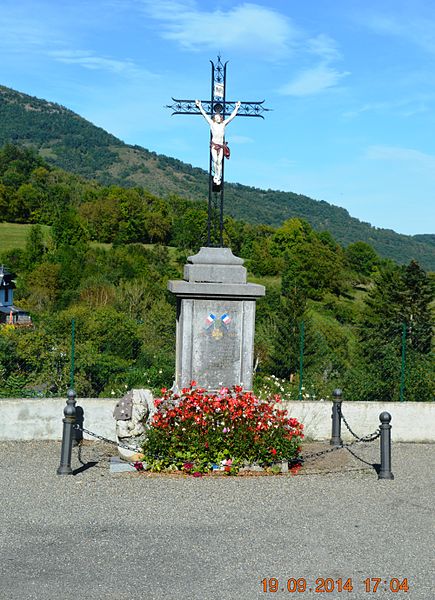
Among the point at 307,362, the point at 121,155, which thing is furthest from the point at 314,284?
the point at 121,155

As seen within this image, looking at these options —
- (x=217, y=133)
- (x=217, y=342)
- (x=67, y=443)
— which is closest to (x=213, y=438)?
(x=217, y=342)

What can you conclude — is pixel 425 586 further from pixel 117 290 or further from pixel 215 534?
pixel 117 290

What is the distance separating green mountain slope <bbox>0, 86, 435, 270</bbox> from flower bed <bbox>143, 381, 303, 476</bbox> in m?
141

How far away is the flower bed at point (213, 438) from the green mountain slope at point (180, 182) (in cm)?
14135

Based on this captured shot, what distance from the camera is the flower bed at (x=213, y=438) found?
9.14 meters

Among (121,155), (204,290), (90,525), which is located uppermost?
(121,155)

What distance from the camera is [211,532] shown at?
7.10m

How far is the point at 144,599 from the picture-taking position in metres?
5.52

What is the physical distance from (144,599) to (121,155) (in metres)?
188

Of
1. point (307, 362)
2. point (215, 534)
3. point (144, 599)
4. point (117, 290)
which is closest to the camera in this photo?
point (144, 599)

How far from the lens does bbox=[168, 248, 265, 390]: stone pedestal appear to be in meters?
10.1
